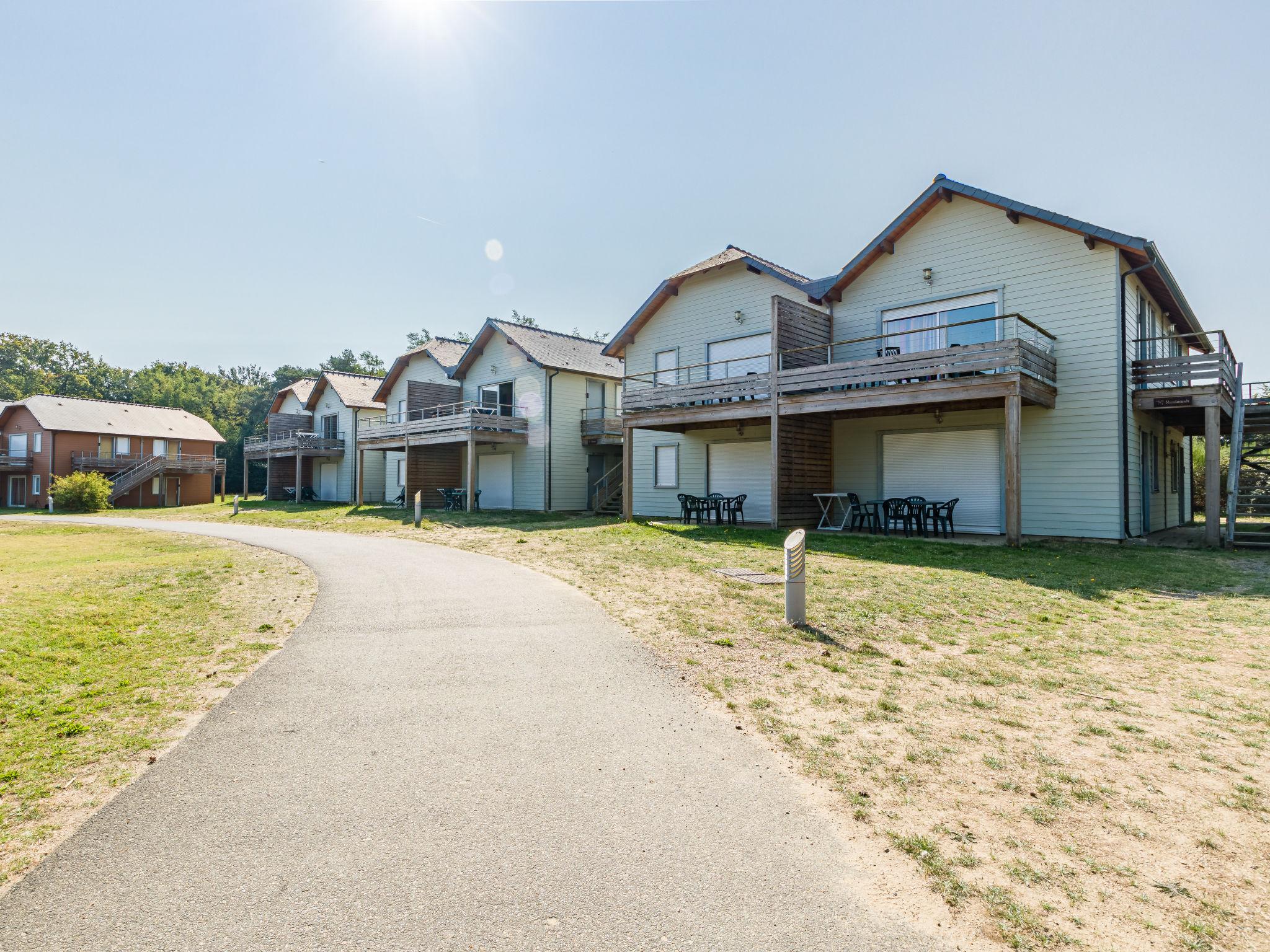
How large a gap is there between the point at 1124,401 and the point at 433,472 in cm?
2629

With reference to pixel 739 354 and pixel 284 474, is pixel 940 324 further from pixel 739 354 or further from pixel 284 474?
pixel 284 474

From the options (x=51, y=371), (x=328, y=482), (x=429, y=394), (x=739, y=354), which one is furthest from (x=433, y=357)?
(x=51, y=371)

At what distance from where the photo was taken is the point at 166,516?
94.2 feet

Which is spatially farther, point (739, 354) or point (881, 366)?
point (739, 354)

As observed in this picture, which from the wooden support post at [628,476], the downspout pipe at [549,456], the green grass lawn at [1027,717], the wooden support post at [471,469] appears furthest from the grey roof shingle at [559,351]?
the green grass lawn at [1027,717]

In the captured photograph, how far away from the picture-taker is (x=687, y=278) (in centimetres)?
2067

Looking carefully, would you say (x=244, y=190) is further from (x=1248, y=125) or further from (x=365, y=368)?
(x=365, y=368)

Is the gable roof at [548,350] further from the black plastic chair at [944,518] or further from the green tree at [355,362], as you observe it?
the green tree at [355,362]

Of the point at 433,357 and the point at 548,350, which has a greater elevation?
the point at 433,357

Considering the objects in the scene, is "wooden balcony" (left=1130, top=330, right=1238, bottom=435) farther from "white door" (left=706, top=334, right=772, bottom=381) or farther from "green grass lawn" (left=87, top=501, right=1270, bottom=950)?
"white door" (left=706, top=334, right=772, bottom=381)

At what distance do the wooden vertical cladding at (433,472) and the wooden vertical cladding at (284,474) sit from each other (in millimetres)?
14827

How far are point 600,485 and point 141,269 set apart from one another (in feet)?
60.1

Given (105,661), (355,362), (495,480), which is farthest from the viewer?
(355,362)

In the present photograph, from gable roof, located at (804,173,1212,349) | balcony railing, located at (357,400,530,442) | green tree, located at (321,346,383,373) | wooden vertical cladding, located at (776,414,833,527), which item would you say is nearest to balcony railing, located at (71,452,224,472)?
balcony railing, located at (357,400,530,442)
